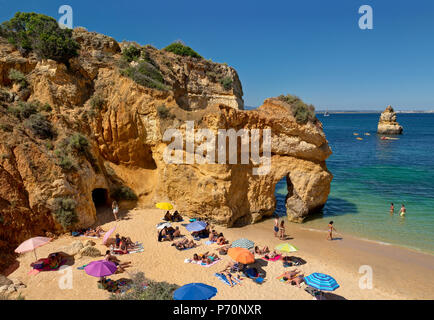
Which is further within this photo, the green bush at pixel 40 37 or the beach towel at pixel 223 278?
the green bush at pixel 40 37

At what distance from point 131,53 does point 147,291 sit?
2060 cm

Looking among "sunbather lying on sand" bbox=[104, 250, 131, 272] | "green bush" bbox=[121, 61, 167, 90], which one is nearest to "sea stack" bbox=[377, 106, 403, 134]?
"green bush" bbox=[121, 61, 167, 90]

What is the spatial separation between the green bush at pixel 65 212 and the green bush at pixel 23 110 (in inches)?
243

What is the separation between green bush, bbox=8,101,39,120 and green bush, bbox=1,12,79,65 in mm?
4893

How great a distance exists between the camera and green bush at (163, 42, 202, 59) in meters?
34.8

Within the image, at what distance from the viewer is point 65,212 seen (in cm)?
1328

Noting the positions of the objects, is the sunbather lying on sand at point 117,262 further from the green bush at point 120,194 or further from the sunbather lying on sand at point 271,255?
the sunbather lying on sand at point 271,255

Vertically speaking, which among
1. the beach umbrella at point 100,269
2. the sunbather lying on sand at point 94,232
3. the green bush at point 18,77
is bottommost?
the sunbather lying on sand at point 94,232

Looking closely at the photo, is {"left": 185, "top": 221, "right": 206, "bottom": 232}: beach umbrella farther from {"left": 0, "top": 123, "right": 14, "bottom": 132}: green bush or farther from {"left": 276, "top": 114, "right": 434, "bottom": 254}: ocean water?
{"left": 0, "top": 123, "right": 14, "bottom": 132}: green bush

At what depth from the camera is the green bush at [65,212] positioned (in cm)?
1320

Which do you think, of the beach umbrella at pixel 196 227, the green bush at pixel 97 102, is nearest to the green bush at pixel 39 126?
the green bush at pixel 97 102

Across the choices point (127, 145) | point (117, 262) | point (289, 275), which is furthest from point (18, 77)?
point (289, 275)

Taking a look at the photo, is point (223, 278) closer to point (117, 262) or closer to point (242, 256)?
point (242, 256)

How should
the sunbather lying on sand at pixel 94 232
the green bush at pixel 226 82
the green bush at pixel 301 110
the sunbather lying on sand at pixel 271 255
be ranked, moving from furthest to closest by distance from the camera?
1. the green bush at pixel 226 82
2. the green bush at pixel 301 110
3. the sunbather lying on sand at pixel 94 232
4. the sunbather lying on sand at pixel 271 255
